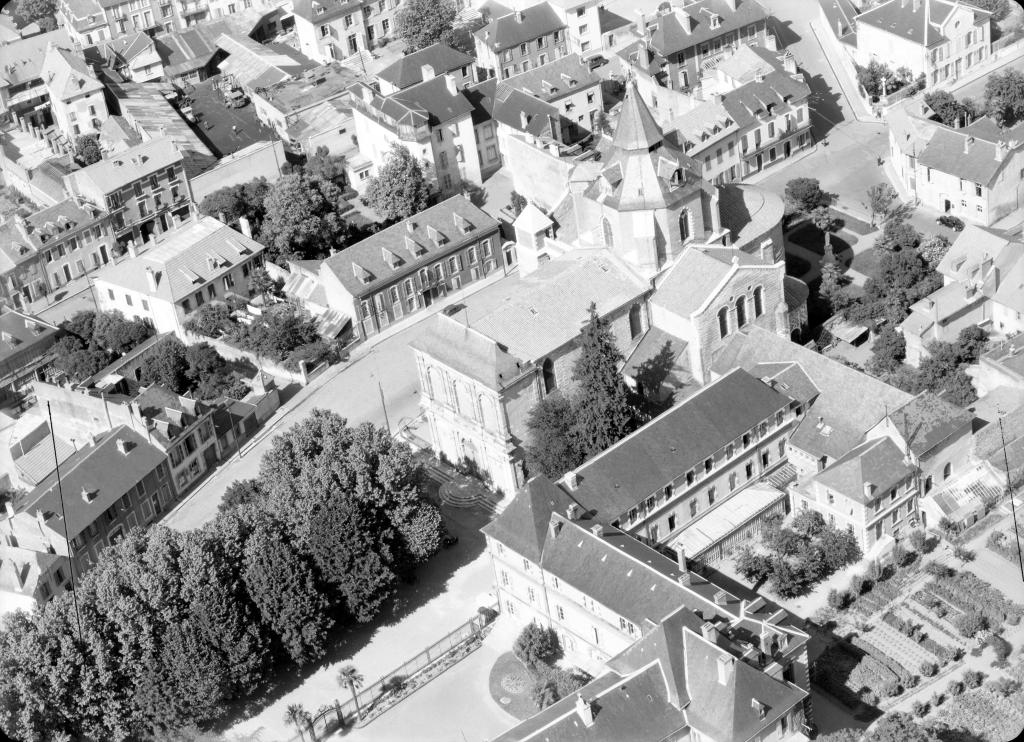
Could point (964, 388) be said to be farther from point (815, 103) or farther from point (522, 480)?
point (815, 103)

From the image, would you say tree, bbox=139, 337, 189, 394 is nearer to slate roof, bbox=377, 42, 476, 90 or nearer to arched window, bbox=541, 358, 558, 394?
arched window, bbox=541, 358, 558, 394

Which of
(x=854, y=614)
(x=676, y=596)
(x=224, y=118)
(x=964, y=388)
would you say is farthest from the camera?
(x=224, y=118)

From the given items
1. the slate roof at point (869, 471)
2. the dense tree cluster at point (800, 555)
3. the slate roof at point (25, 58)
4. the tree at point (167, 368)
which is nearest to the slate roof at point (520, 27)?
the tree at point (167, 368)

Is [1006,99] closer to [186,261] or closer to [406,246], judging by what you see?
[406,246]

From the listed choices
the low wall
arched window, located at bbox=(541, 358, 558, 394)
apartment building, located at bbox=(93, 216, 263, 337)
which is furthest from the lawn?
apartment building, located at bbox=(93, 216, 263, 337)

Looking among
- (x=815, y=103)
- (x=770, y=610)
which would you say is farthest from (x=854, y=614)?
(x=815, y=103)

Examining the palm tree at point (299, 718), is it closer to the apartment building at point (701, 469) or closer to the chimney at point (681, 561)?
the apartment building at point (701, 469)

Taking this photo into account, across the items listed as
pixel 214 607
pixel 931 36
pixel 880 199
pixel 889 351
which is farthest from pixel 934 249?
pixel 214 607
